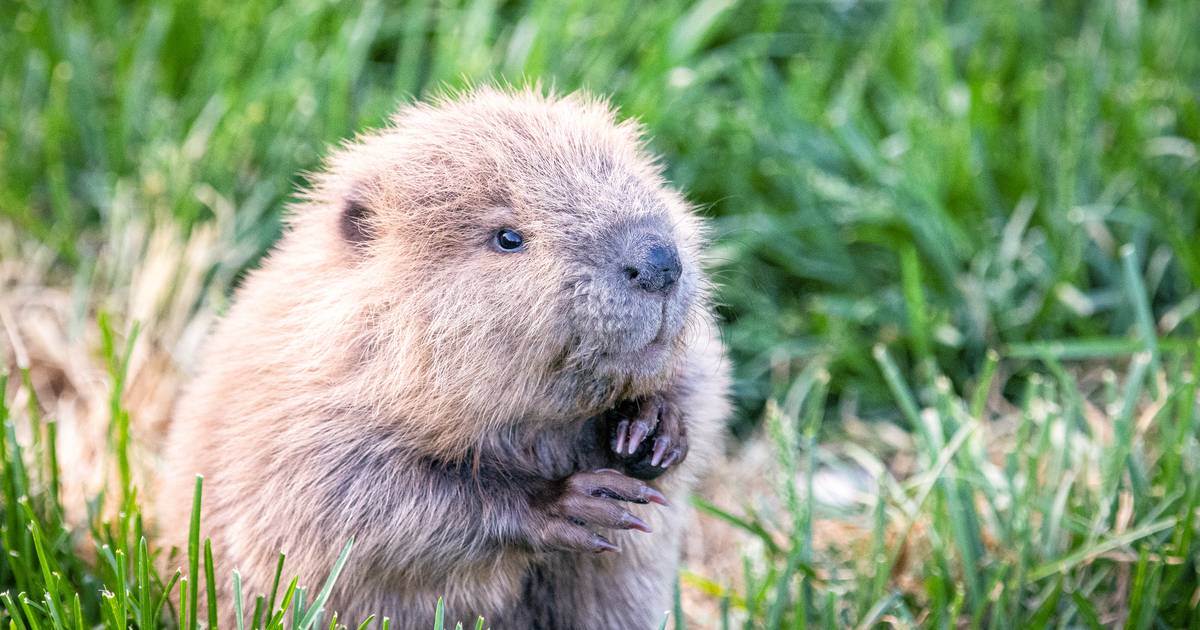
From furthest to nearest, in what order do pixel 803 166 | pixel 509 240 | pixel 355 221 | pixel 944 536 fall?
pixel 803 166, pixel 944 536, pixel 355 221, pixel 509 240

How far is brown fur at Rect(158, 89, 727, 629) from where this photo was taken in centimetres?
279

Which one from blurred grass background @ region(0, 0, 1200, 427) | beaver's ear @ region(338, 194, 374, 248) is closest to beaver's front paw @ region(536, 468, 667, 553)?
beaver's ear @ region(338, 194, 374, 248)

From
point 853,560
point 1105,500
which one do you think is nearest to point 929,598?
point 853,560

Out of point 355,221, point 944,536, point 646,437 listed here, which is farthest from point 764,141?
point 355,221

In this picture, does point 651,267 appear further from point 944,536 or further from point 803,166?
point 803,166

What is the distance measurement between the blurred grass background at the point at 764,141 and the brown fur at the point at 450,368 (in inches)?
62.1

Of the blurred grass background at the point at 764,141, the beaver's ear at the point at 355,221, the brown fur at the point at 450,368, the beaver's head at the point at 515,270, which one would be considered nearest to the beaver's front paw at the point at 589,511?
the brown fur at the point at 450,368

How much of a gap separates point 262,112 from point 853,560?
269cm

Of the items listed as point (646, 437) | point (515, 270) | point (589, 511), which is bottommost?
point (589, 511)

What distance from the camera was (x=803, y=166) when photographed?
514 cm

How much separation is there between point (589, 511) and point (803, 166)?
2.56 meters

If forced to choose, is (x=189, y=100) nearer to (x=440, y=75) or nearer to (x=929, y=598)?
(x=440, y=75)

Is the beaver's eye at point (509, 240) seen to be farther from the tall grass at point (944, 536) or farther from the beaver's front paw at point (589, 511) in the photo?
the tall grass at point (944, 536)

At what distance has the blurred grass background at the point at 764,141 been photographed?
4.86 meters
